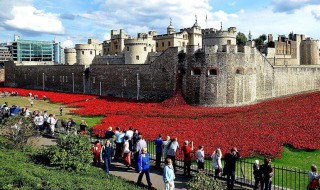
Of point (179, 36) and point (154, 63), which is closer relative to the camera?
point (154, 63)

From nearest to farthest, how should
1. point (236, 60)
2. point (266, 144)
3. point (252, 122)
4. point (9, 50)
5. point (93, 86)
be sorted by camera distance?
point (266, 144) < point (252, 122) < point (236, 60) < point (93, 86) < point (9, 50)

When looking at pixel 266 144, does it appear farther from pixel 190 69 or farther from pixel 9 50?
pixel 9 50

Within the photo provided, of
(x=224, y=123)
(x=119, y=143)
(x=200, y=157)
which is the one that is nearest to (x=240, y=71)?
(x=224, y=123)

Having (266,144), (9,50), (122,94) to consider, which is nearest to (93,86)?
(122,94)

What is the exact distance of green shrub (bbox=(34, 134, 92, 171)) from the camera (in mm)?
14383

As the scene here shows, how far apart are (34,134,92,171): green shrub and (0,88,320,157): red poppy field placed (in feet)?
21.3

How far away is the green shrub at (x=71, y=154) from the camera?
14.4m

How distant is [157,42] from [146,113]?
41.1 metres

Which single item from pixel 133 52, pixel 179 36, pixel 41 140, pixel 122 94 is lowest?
pixel 41 140

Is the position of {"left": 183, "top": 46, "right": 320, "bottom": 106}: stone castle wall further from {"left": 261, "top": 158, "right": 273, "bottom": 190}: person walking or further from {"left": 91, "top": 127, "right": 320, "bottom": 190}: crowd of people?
{"left": 261, "top": 158, "right": 273, "bottom": 190}: person walking

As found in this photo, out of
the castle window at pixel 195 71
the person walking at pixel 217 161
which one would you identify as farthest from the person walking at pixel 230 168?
the castle window at pixel 195 71

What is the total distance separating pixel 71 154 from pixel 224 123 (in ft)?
45.9

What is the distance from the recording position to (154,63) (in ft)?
133

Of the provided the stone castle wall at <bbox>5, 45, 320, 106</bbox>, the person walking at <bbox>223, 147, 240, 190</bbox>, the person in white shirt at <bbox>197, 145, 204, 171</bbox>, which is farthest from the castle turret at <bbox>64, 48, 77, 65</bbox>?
the person walking at <bbox>223, 147, 240, 190</bbox>
